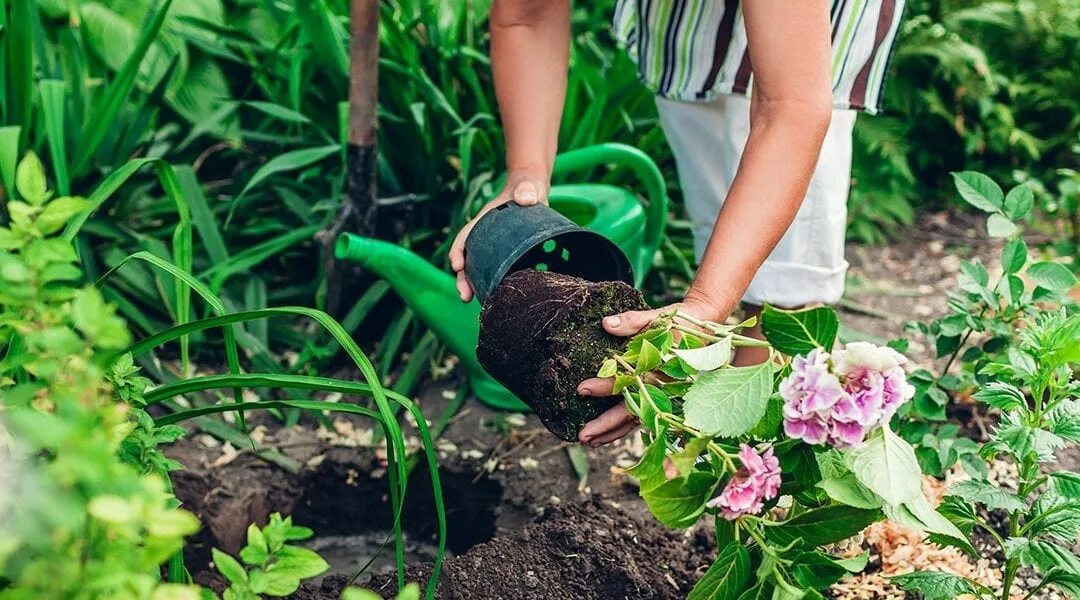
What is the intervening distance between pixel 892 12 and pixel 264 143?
161 cm

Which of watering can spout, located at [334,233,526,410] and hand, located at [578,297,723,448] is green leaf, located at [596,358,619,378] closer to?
hand, located at [578,297,723,448]

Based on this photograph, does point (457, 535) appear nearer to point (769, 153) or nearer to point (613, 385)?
point (613, 385)

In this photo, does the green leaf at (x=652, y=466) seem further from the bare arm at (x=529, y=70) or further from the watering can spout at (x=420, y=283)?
the watering can spout at (x=420, y=283)

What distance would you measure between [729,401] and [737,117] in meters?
0.90

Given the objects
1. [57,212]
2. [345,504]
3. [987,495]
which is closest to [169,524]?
[57,212]

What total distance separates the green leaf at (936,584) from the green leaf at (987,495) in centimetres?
10

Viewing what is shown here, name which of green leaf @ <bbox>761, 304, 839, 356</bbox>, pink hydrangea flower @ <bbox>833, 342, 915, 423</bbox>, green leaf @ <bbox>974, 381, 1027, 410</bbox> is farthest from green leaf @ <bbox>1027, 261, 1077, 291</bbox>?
pink hydrangea flower @ <bbox>833, 342, 915, 423</bbox>

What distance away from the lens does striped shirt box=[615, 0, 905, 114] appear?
1.84 metres

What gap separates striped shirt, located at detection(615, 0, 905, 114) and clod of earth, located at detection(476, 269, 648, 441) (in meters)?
0.61

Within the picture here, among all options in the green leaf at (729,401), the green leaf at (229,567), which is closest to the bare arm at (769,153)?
the green leaf at (729,401)

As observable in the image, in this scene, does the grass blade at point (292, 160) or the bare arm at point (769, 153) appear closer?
the bare arm at point (769, 153)

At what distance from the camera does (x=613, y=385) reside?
1.34m

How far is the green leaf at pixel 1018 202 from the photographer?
1.76 m

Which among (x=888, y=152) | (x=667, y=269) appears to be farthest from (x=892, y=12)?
(x=888, y=152)
